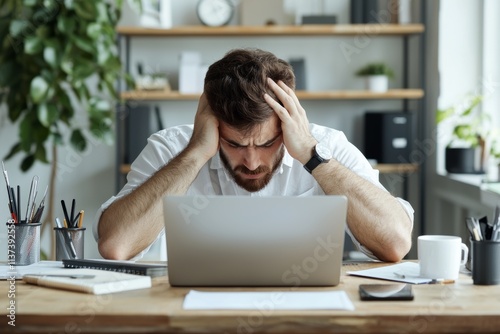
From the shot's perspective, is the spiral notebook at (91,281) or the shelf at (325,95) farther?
the shelf at (325,95)

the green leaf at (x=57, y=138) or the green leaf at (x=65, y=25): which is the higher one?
the green leaf at (x=65, y=25)

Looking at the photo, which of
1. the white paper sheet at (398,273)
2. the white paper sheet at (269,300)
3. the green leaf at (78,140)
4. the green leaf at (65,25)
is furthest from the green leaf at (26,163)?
the white paper sheet at (269,300)

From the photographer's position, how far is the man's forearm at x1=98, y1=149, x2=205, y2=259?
205 centimetres

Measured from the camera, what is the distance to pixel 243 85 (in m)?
2.08

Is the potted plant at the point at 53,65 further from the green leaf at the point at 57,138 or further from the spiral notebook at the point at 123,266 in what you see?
the spiral notebook at the point at 123,266

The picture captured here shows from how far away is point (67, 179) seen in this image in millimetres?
4316

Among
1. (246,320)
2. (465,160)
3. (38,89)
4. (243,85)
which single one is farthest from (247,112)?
(38,89)

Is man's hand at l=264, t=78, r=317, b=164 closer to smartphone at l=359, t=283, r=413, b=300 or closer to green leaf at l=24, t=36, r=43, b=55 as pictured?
smartphone at l=359, t=283, r=413, b=300

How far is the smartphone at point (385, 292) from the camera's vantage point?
4.80ft

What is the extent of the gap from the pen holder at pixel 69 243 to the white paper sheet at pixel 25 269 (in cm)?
5

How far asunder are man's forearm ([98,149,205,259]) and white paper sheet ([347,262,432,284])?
57cm

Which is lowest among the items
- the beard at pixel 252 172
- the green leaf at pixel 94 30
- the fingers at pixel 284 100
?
the beard at pixel 252 172

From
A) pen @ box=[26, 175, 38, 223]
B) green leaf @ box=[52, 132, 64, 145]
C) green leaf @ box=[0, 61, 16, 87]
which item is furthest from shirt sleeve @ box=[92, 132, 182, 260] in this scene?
green leaf @ box=[0, 61, 16, 87]

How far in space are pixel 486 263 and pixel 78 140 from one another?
2.74m
